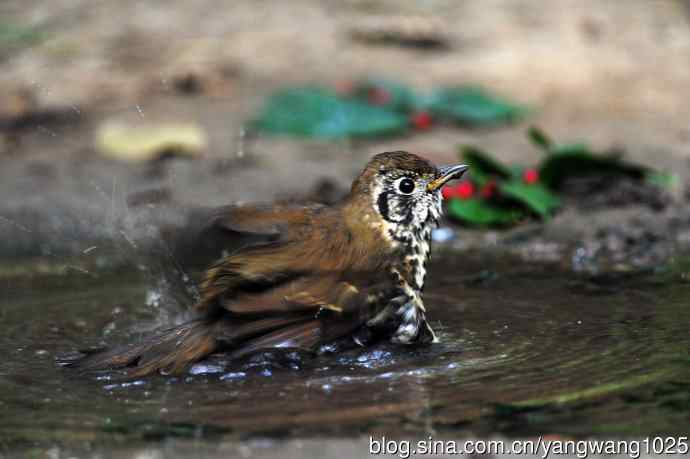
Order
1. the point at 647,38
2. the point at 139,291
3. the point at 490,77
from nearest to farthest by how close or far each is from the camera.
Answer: the point at 139,291 < the point at 490,77 < the point at 647,38

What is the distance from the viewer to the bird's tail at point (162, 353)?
4438mm

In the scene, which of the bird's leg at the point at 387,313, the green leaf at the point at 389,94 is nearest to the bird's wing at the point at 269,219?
the bird's leg at the point at 387,313

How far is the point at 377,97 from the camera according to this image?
9.41 metres

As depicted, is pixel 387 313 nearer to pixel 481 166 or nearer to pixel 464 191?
pixel 464 191

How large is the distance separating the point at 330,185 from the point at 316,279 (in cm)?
334

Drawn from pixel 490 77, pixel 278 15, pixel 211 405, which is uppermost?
pixel 278 15

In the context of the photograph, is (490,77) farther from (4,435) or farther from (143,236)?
(4,435)

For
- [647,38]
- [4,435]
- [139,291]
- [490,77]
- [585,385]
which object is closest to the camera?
[4,435]

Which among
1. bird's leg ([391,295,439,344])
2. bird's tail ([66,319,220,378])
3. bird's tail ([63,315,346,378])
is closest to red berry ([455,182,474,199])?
bird's leg ([391,295,439,344])

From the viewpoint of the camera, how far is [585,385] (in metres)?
4.00

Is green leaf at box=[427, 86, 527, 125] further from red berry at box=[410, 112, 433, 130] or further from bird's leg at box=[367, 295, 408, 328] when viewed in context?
bird's leg at box=[367, 295, 408, 328]

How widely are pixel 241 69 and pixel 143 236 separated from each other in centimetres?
444

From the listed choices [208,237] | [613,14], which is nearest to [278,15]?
[613,14]

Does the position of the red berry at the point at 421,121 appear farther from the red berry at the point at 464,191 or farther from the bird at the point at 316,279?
the bird at the point at 316,279
